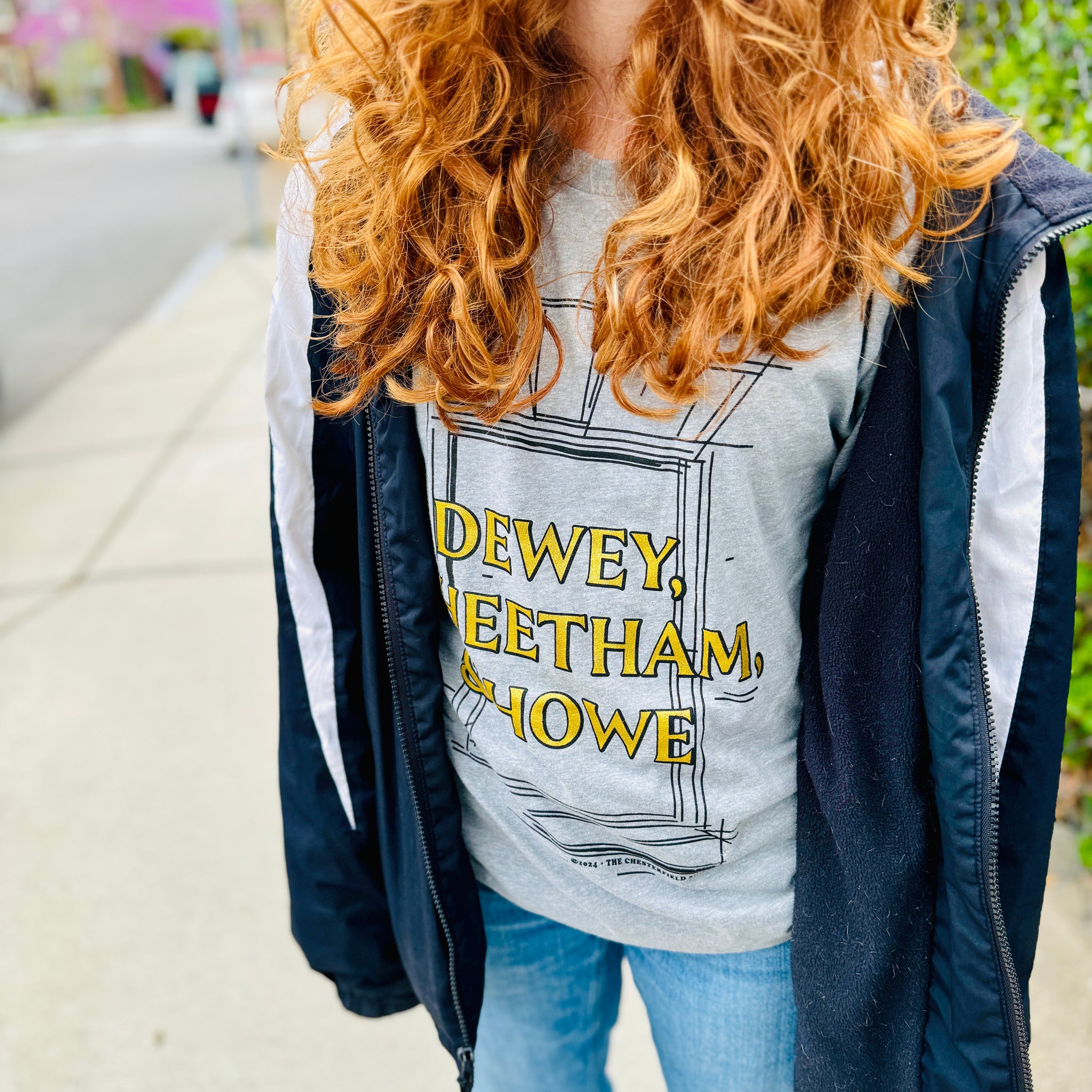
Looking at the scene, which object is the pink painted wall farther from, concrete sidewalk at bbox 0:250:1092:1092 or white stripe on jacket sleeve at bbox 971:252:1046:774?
white stripe on jacket sleeve at bbox 971:252:1046:774

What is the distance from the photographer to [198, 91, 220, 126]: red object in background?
25.4 meters

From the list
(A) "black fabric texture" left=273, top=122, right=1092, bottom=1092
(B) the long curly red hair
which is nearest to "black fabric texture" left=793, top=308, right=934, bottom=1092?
(A) "black fabric texture" left=273, top=122, right=1092, bottom=1092

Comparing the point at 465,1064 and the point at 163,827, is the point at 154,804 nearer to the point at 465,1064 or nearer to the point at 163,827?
the point at 163,827

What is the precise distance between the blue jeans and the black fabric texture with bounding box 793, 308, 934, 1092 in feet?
0.21

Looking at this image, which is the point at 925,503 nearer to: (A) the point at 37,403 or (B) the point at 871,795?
(B) the point at 871,795

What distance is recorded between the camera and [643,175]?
92cm

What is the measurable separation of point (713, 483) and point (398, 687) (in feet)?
1.49

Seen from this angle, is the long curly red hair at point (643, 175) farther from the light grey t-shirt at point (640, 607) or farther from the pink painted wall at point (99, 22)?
the pink painted wall at point (99, 22)

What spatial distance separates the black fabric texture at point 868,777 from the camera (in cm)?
92

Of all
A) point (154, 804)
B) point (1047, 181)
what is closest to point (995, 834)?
point (1047, 181)

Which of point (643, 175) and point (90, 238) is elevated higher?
point (643, 175)

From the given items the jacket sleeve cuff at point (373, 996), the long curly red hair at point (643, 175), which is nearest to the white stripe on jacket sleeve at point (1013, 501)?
the long curly red hair at point (643, 175)

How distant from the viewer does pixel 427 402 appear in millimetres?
1025

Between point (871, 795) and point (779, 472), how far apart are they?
1.12 ft
